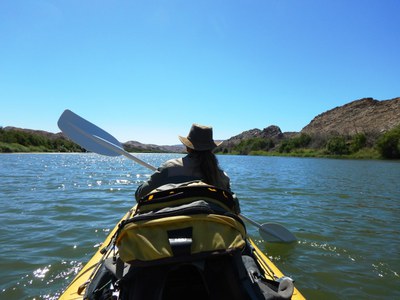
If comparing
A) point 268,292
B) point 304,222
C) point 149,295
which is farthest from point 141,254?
point 304,222

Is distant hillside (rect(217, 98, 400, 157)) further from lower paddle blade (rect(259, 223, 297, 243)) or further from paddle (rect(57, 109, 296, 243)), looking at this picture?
paddle (rect(57, 109, 296, 243))

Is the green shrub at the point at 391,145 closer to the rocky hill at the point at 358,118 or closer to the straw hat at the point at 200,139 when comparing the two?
the rocky hill at the point at 358,118

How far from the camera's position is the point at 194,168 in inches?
117

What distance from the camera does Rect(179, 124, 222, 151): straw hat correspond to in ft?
10.5

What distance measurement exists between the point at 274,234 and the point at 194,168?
10.9 ft

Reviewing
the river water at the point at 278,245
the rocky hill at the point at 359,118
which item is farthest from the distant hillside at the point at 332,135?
the river water at the point at 278,245

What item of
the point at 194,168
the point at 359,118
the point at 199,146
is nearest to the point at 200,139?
the point at 199,146

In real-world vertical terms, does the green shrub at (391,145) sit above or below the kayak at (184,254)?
above

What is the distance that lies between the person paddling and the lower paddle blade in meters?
2.80

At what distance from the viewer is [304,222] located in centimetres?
796

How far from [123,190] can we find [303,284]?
9627 millimetres

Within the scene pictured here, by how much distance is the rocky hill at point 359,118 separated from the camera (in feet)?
280

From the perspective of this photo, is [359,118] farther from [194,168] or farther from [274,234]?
[194,168]

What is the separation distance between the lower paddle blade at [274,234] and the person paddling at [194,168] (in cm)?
280
